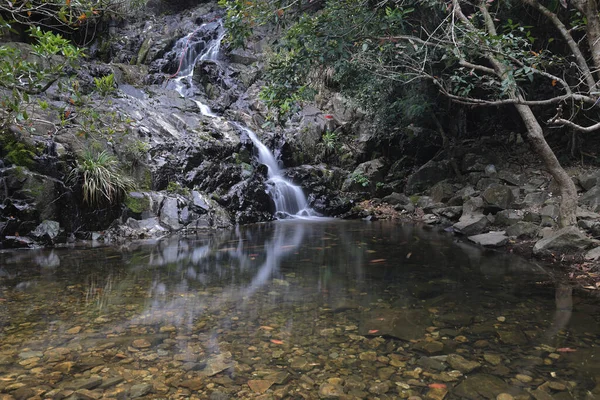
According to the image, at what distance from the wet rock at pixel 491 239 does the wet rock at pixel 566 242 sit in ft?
3.34

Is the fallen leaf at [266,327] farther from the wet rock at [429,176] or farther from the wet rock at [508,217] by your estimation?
the wet rock at [429,176]

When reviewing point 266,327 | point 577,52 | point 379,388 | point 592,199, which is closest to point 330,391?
point 379,388

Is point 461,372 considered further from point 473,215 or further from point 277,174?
point 277,174

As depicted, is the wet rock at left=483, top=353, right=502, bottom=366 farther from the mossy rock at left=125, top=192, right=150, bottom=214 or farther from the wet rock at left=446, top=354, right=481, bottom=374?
the mossy rock at left=125, top=192, right=150, bottom=214

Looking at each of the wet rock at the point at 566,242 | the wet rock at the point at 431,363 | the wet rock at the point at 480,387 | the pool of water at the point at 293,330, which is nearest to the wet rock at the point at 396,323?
the pool of water at the point at 293,330

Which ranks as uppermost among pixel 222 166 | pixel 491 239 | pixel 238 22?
pixel 238 22

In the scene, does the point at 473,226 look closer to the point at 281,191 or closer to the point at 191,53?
the point at 281,191

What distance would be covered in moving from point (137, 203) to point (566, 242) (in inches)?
348

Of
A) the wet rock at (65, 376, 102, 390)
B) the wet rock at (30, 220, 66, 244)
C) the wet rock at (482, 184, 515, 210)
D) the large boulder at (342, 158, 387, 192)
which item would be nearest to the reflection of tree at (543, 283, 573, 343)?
the wet rock at (65, 376, 102, 390)

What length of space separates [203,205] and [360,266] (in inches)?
238

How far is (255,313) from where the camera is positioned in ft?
11.7

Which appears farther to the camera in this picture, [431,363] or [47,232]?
[47,232]

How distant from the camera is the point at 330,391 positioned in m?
2.27

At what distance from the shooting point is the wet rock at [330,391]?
2.22m
